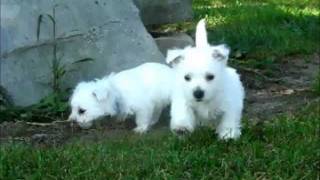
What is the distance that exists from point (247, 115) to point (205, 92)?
1.46 m

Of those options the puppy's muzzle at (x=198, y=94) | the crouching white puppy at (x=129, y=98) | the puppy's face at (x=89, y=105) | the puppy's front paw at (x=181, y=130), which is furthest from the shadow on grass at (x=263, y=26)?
the puppy's muzzle at (x=198, y=94)

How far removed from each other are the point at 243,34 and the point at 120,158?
6059 millimetres

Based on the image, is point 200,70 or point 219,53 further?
point 219,53

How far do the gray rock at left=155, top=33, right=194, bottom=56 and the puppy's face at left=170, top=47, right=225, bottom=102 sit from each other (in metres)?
3.44

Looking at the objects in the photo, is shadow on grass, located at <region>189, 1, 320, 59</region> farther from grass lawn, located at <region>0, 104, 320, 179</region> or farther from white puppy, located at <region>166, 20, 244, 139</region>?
grass lawn, located at <region>0, 104, 320, 179</region>

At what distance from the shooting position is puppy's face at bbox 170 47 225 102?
6914 millimetres

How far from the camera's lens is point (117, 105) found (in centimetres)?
838

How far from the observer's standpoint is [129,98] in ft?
27.4

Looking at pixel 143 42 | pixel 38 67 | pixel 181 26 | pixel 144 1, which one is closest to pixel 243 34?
pixel 181 26

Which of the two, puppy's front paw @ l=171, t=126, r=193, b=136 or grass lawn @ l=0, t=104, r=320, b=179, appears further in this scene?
puppy's front paw @ l=171, t=126, r=193, b=136

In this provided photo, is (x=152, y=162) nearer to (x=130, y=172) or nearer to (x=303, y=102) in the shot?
(x=130, y=172)

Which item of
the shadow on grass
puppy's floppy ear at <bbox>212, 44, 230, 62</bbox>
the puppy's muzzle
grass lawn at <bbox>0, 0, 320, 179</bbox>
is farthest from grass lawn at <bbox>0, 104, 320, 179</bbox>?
the shadow on grass

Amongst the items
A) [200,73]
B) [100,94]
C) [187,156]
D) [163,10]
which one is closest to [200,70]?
[200,73]

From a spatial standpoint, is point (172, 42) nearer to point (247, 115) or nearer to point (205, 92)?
point (247, 115)
